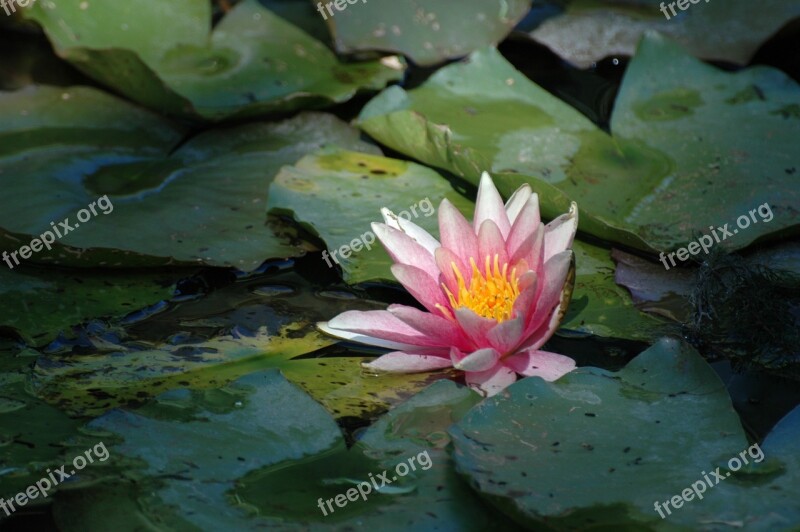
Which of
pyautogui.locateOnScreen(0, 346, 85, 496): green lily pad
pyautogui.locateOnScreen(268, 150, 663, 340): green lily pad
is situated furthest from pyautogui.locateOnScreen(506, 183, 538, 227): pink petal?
pyautogui.locateOnScreen(0, 346, 85, 496): green lily pad

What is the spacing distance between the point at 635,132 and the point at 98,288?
61.0 inches

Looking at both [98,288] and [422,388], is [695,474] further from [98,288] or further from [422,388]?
[98,288]

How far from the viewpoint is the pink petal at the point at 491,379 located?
71.9 inches

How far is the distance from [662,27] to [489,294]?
6.14 ft

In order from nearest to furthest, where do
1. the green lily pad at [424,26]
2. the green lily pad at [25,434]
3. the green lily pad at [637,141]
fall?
the green lily pad at [25,434] < the green lily pad at [637,141] < the green lily pad at [424,26]

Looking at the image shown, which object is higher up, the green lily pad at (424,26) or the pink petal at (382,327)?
the green lily pad at (424,26)

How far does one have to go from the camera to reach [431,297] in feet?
6.26

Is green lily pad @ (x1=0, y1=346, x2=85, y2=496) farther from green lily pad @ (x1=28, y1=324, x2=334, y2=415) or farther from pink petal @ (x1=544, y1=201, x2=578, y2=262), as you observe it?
pink petal @ (x1=544, y1=201, x2=578, y2=262)

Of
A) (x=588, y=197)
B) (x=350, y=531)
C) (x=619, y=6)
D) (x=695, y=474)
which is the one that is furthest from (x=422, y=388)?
(x=619, y=6)

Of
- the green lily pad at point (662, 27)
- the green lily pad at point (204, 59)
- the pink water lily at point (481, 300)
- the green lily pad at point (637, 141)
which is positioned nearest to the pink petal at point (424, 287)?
the pink water lily at point (481, 300)

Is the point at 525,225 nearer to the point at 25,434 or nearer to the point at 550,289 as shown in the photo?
the point at 550,289

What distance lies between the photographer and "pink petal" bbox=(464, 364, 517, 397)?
1.83 m

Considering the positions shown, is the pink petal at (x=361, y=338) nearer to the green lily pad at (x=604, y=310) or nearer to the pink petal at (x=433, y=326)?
the pink petal at (x=433, y=326)

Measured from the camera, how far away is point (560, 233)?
1.94 m
